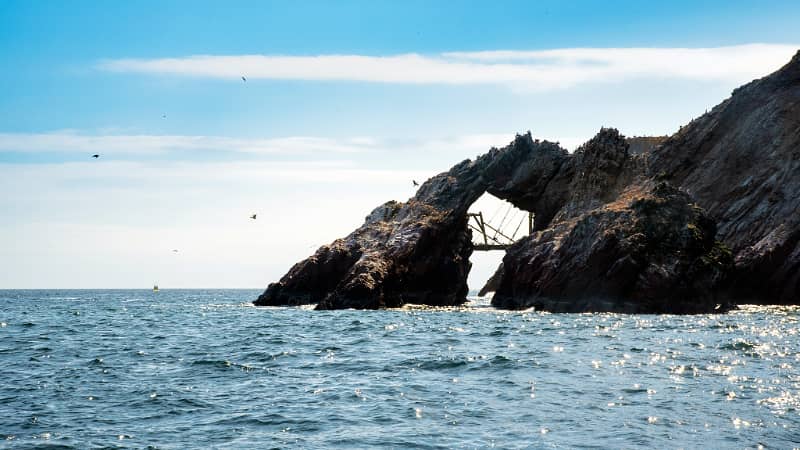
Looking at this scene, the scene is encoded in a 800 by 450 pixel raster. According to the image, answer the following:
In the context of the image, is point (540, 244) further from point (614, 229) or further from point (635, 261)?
point (635, 261)

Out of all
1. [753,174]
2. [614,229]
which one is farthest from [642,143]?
[614,229]

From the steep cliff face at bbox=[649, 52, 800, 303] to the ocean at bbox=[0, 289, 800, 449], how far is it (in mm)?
30037

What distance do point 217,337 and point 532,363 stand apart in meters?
19.7

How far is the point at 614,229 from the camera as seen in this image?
66750 millimetres

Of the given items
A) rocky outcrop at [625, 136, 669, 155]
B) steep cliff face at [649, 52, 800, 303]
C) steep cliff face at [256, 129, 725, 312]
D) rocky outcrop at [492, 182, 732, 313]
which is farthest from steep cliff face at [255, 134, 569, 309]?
rocky outcrop at [625, 136, 669, 155]

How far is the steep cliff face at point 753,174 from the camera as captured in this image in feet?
236

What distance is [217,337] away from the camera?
43.8 m

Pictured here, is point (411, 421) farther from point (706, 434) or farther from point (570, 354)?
point (570, 354)

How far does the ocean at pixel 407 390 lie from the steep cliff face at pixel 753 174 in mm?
30037

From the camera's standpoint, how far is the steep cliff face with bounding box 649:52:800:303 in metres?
72.0

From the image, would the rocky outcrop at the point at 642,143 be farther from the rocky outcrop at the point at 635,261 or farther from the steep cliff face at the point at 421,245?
the rocky outcrop at the point at 635,261

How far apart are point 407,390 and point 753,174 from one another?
2637 inches

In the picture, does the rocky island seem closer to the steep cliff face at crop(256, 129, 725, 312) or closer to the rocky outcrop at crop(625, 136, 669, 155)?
the steep cliff face at crop(256, 129, 725, 312)

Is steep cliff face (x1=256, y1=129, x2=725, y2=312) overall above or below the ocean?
above
